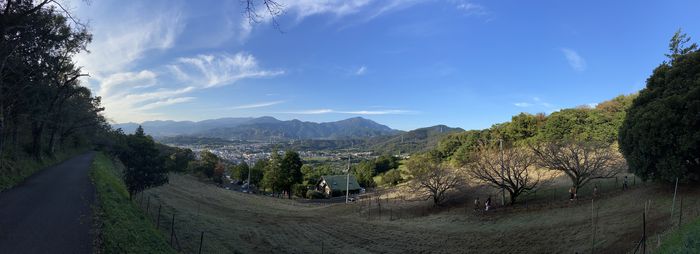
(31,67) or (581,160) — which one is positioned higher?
(31,67)

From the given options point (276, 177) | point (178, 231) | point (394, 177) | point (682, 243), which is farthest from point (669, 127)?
point (276, 177)

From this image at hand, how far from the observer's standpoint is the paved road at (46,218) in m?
8.29

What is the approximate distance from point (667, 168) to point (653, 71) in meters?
7.13

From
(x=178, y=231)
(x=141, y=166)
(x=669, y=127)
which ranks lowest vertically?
(x=178, y=231)

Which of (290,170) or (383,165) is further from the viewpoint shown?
(383,165)

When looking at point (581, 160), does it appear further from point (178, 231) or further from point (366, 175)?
point (366, 175)

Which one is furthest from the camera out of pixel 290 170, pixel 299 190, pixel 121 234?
pixel 299 190

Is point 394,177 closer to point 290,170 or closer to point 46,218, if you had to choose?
point 290,170

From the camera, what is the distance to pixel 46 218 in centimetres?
1034

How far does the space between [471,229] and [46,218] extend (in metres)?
21.6

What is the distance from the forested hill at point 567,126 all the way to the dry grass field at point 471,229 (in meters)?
12.6

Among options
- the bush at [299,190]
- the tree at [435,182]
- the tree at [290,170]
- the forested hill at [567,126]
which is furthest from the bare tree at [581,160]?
the bush at [299,190]

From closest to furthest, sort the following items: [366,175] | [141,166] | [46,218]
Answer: [46,218] < [141,166] < [366,175]

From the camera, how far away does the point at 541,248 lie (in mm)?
16016
